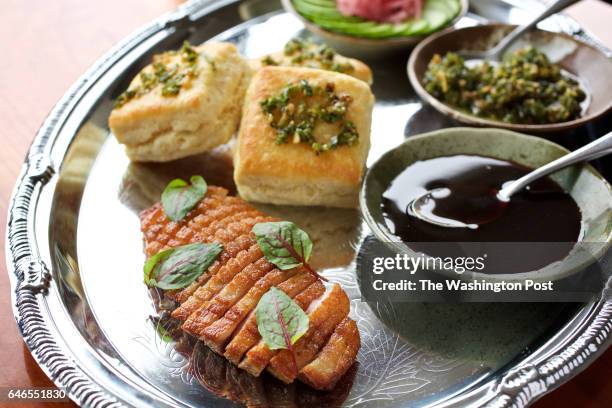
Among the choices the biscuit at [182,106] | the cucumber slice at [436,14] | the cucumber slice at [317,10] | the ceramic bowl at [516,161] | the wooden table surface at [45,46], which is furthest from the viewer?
the cucumber slice at [317,10]

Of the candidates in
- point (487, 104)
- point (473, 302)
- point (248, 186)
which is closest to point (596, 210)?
point (473, 302)

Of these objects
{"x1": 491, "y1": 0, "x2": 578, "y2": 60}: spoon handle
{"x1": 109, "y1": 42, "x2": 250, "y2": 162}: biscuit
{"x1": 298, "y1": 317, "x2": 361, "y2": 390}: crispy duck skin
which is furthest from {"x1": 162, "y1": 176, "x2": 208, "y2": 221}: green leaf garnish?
{"x1": 491, "y1": 0, "x2": 578, "y2": 60}: spoon handle

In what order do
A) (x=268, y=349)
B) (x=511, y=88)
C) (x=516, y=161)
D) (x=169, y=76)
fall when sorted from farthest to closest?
1. (x=511, y=88)
2. (x=169, y=76)
3. (x=516, y=161)
4. (x=268, y=349)

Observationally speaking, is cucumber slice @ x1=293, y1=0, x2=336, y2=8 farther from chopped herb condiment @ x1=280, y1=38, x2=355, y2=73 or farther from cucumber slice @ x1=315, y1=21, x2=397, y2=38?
chopped herb condiment @ x1=280, y1=38, x2=355, y2=73

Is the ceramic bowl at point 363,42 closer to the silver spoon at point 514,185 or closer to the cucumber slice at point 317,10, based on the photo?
the cucumber slice at point 317,10

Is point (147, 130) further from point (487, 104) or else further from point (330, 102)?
point (487, 104)

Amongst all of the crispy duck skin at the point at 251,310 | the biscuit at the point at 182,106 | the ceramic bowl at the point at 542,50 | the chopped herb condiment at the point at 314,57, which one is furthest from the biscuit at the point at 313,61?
the crispy duck skin at the point at 251,310

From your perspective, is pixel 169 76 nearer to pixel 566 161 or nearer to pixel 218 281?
pixel 218 281

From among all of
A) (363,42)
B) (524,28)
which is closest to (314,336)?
(363,42)
